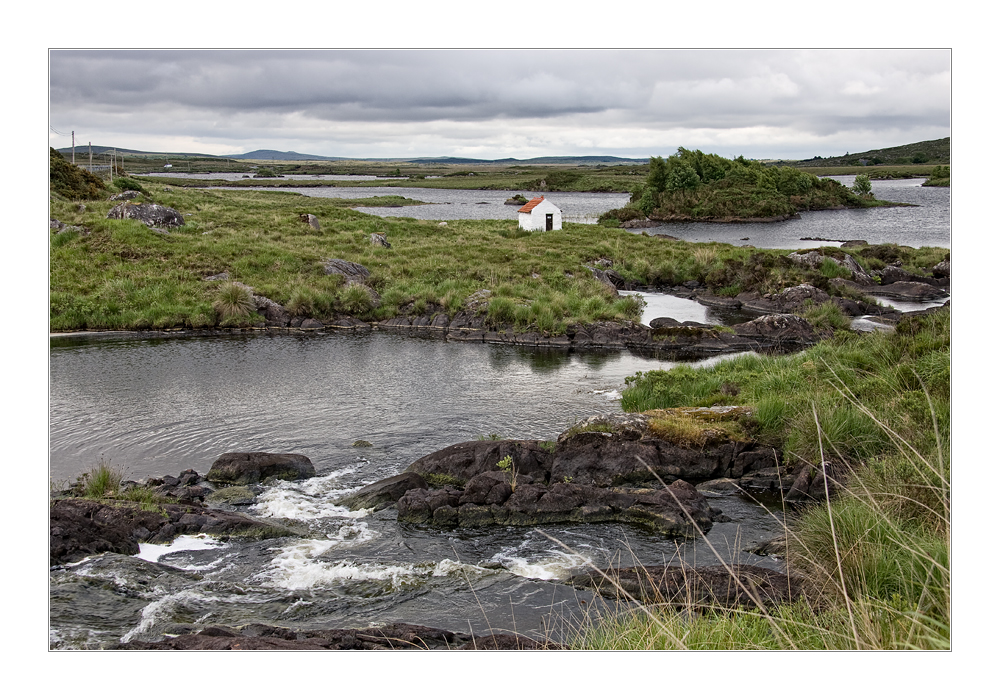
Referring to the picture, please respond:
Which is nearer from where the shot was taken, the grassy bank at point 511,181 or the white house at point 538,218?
the white house at point 538,218

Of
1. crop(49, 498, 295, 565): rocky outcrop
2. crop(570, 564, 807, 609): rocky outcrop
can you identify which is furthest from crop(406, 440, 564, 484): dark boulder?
crop(570, 564, 807, 609): rocky outcrop

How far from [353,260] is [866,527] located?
36014 millimetres

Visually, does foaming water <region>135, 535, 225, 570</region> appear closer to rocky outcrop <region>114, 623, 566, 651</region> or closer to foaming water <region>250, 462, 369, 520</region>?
foaming water <region>250, 462, 369, 520</region>

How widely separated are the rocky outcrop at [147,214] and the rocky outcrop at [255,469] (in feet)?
103

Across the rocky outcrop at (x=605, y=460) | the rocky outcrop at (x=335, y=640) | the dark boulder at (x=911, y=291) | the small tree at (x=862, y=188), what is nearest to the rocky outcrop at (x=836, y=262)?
the dark boulder at (x=911, y=291)

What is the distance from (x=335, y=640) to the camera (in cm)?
751

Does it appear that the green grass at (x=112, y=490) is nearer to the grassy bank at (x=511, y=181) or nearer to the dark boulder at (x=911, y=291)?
the dark boulder at (x=911, y=291)

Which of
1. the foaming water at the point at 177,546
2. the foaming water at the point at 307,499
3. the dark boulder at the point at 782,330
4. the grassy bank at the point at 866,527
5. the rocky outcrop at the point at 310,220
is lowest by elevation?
the foaming water at the point at 177,546

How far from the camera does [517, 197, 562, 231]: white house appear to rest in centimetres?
5766

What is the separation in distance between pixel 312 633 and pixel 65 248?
3262 centimetres

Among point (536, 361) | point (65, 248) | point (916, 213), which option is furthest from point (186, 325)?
point (916, 213)

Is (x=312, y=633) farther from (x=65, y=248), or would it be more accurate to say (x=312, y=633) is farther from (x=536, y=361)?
(x=65, y=248)

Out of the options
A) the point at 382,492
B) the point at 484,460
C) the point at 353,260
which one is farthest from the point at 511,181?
the point at 382,492

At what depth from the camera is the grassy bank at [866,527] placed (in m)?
5.19
